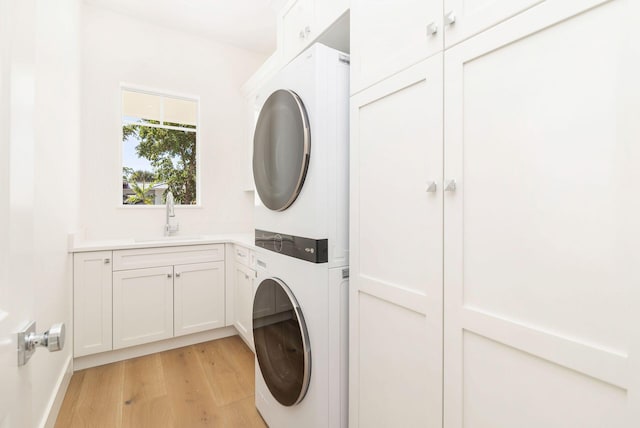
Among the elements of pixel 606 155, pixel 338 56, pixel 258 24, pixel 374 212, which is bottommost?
pixel 374 212

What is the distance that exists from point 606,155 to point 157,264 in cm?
275

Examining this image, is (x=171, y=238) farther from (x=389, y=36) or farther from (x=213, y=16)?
Result: (x=389, y=36)

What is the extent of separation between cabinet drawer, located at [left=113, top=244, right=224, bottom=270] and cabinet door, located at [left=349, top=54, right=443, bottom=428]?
73.0 inches

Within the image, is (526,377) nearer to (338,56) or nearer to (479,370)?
(479,370)

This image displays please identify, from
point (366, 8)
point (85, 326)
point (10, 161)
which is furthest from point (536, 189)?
point (85, 326)

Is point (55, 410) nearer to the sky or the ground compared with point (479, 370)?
nearer to the ground

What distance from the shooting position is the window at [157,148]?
2949 millimetres

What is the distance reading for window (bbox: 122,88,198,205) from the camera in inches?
116

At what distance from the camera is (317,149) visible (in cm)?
127

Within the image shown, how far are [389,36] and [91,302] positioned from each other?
2607 mm

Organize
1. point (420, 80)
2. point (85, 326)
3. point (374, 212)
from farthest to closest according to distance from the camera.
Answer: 1. point (85, 326)
2. point (374, 212)
3. point (420, 80)

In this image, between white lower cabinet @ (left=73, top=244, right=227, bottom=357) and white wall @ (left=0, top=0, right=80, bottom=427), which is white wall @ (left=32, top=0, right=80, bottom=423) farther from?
white lower cabinet @ (left=73, top=244, right=227, bottom=357)

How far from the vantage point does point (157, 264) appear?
2541 mm

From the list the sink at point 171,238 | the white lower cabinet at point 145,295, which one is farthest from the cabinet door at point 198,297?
the sink at point 171,238
